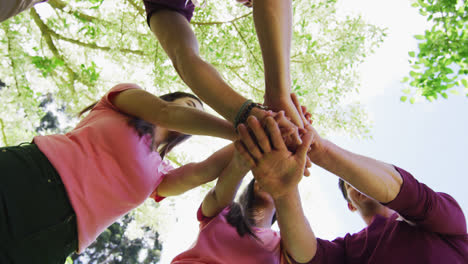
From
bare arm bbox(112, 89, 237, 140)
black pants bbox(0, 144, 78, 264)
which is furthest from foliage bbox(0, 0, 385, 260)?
black pants bbox(0, 144, 78, 264)

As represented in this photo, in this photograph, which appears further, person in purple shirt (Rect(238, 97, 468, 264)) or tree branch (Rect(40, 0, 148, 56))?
tree branch (Rect(40, 0, 148, 56))

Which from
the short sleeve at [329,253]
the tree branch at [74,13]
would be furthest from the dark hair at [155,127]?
the tree branch at [74,13]

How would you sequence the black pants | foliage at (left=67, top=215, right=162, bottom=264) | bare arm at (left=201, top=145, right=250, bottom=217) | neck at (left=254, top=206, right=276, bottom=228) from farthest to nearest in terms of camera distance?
foliage at (left=67, top=215, right=162, bottom=264) < neck at (left=254, top=206, right=276, bottom=228) < bare arm at (left=201, top=145, right=250, bottom=217) < the black pants

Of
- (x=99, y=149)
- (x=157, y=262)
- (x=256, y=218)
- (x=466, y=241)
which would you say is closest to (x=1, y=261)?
(x=99, y=149)

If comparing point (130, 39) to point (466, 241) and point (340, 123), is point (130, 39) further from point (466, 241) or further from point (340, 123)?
point (466, 241)

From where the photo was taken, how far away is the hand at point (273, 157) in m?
1.14

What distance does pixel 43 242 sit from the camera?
1.16 m

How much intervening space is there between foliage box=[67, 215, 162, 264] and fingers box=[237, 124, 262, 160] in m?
8.10

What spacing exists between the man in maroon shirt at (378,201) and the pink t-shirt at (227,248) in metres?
0.38

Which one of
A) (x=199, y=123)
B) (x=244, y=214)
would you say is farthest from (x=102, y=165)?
(x=244, y=214)

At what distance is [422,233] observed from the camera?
1.38 meters

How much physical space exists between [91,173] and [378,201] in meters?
1.36

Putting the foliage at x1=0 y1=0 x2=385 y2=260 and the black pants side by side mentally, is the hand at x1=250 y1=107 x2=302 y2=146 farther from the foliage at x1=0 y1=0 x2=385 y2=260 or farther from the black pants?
the foliage at x1=0 y1=0 x2=385 y2=260

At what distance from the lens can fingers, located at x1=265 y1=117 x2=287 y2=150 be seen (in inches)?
44.0
